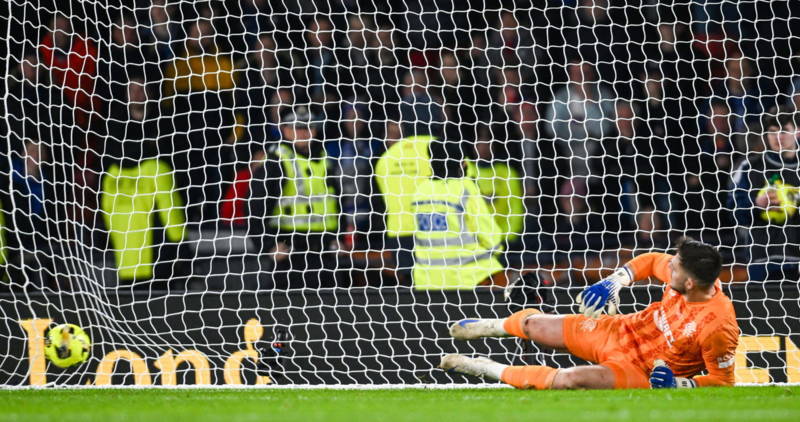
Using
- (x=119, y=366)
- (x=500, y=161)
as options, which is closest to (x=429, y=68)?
(x=500, y=161)

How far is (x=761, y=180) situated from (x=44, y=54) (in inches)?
195

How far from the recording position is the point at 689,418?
4.20m

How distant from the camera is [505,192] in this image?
27.7ft

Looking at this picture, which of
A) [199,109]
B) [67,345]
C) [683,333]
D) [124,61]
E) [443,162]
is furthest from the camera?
[199,109]

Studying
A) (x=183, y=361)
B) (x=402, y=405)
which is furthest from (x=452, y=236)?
(x=402, y=405)

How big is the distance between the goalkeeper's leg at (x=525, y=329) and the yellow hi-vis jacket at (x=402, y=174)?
1.85m

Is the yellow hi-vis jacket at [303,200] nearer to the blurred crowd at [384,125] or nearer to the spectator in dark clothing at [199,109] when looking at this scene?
the blurred crowd at [384,125]

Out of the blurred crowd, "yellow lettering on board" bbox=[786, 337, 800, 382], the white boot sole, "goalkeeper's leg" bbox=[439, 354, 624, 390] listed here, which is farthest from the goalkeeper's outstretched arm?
the blurred crowd

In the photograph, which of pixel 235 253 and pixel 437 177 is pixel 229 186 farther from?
pixel 437 177

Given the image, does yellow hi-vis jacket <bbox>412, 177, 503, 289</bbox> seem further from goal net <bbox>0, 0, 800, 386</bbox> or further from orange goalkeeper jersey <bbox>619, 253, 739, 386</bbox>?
orange goalkeeper jersey <bbox>619, 253, 739, 386</bbox>

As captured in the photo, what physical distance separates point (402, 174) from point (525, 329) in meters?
2.23

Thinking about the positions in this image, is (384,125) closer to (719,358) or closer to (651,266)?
(651,266)

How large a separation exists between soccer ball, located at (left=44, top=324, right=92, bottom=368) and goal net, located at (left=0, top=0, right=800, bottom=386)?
0.75 ft

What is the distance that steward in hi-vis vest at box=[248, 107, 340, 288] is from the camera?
25.2 ft
